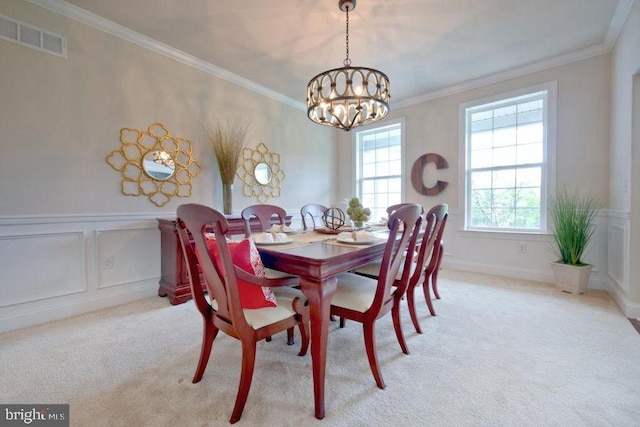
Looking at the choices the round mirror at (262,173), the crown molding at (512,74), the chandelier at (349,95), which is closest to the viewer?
the chandelier at (349,95)

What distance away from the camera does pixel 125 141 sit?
272cm

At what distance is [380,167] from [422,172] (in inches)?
31.5

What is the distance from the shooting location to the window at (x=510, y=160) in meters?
3.38

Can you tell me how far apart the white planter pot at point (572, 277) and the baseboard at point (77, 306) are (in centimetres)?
433

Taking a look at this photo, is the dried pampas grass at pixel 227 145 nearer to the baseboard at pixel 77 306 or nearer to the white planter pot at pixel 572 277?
the baseboard at pixel 77 306

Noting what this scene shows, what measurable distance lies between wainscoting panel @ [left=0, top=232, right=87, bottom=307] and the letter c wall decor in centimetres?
418

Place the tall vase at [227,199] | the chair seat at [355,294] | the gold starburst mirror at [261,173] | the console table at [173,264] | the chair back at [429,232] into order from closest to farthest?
the chair seat at [355,294] < the chair back at [429,232] < the console table at [173,264] < the tall vase at [227,199] < the gold starburst mirror at [261,173]

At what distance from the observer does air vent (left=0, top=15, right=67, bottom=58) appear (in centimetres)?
213

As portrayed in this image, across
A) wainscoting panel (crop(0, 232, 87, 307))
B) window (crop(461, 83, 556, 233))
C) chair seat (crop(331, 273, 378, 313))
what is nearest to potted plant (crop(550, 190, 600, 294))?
window (crop(461, 83, 556, 233))

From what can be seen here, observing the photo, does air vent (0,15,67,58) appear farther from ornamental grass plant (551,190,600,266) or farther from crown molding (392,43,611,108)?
ornamental grass plant (551,190,600,266)

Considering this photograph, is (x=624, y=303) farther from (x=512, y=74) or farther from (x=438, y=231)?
(x=512, y=74)

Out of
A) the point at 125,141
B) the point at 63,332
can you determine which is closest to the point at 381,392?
the point at 63,332

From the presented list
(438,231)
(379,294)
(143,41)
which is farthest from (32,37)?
(438,231)

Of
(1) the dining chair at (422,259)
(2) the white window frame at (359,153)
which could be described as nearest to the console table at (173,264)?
(1) the dining chair at (422,259)
